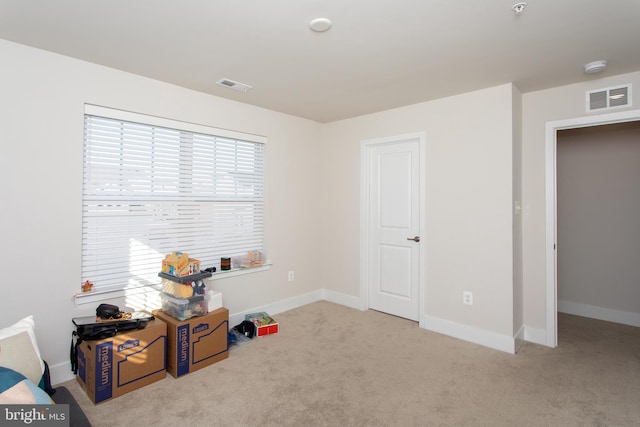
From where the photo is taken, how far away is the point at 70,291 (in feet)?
8.41

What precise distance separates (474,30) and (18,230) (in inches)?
134

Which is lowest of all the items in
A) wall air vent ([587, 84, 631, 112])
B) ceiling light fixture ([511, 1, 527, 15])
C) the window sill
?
the window sill

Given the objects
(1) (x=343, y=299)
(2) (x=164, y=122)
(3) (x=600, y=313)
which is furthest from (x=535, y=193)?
(2) (x=164, y=122)

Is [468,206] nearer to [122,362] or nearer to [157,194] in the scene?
[157,194]

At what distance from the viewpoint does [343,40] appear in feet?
7.36

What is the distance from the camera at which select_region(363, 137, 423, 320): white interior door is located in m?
3.81

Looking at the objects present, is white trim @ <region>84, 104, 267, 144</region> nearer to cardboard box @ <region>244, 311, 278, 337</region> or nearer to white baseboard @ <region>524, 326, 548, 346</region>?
cardboard box @ <region>244, 311, 278, 337</region>

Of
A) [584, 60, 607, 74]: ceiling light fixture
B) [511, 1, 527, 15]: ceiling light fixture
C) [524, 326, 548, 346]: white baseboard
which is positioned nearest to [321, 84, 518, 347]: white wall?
[524, 326, 548, 346]: white baseboard

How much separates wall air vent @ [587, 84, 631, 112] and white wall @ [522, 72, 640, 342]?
0.62 feet

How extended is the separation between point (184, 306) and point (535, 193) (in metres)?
3.44

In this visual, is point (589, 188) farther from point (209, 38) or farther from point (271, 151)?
point (209, 38)

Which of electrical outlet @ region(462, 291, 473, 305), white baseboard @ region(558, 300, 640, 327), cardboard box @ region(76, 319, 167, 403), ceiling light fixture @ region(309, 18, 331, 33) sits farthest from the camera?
white baseboard @ region(558, 300, 640, 327)

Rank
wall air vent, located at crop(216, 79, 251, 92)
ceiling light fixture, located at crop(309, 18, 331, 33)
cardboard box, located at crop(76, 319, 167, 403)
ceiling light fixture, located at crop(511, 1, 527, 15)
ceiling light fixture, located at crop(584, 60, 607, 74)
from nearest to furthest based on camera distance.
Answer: ceiling light fixture, located at crop(511, 1, 527, 15), ceiling light fixture, located at crop(309, 18, 331, 33), cardboard box, located at crop(76, 319, 167, 403), ceiling light fixture, located at crop(584, 60, 607, 74), wall air vent, located at crop(216, 79, 251, 92)

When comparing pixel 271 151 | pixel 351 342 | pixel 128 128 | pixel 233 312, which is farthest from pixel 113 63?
pixel 351 342
